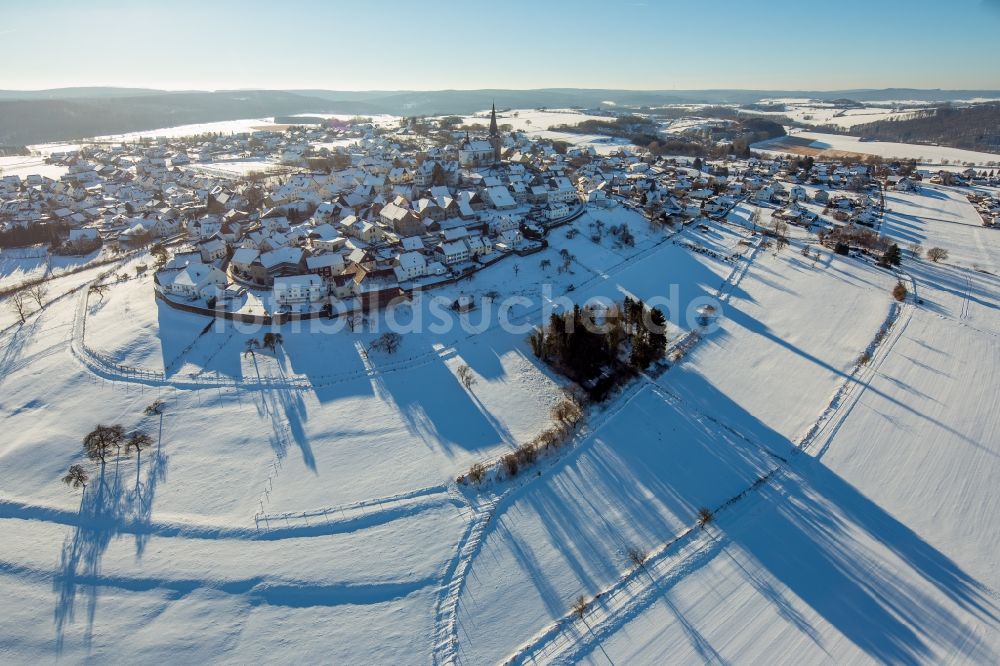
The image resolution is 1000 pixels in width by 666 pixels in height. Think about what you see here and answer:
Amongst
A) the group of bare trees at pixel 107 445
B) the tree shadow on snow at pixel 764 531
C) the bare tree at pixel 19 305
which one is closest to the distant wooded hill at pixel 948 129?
the tree shadow on snow at pixel 764 531

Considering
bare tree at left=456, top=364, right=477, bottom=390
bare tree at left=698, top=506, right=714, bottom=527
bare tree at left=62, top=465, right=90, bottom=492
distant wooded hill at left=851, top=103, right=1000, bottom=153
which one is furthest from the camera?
distant wooded hill at left=851, top=103, right=1000, bottom=153

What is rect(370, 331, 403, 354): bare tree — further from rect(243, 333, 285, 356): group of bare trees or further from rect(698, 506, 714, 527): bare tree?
rect(698, 506, 714, 527): bare tree

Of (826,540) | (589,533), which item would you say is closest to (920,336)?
(826,540)

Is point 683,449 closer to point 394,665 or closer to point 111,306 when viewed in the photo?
point 394,665

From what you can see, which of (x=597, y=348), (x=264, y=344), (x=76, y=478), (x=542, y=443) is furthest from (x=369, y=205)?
(x=542, y=443)

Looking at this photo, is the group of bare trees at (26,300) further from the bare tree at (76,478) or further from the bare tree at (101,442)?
the bare tree at (76,478)

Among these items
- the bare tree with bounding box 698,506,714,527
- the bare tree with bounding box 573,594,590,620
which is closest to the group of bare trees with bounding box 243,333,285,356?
the bare tree with bounding box 573,594,590,620
